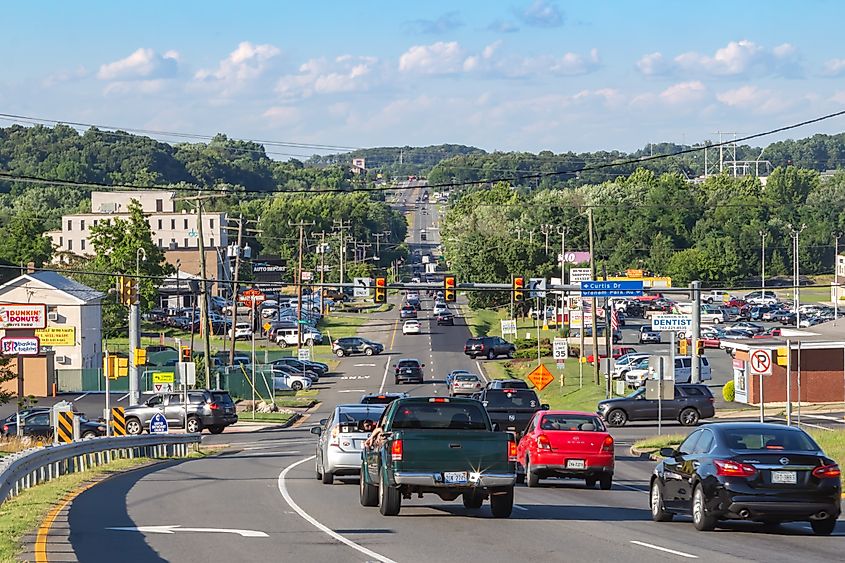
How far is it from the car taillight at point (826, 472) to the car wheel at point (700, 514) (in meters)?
1.47

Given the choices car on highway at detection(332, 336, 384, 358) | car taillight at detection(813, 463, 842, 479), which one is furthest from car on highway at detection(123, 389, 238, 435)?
car on highway at detection(332, 336, 384, 358)

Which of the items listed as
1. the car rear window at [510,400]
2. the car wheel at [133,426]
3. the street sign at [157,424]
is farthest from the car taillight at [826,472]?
the car wheel at [133,426]

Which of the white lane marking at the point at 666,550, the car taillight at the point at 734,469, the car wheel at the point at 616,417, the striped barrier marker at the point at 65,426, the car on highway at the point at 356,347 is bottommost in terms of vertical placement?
the car on highway at the point at 356,347

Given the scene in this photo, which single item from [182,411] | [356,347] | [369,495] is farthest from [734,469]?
[356,347]

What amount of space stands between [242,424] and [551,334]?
50.7 m

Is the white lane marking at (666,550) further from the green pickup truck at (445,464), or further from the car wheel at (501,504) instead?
the car wheel at (501,504)

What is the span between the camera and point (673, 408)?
4875cm

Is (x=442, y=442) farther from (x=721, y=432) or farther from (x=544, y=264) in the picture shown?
(x=544, y=264)

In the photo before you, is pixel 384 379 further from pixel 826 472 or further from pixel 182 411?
pixel 826 472

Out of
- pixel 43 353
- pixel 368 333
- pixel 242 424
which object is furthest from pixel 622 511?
pixel 368 333

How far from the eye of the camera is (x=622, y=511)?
826 inches

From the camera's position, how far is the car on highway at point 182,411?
50.9 m

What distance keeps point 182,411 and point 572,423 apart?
27.6 m

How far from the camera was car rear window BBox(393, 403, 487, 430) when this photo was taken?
1952 centimetres
